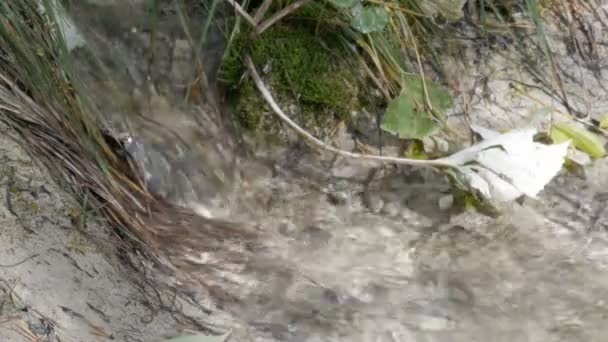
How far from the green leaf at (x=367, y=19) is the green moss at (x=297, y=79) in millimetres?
154

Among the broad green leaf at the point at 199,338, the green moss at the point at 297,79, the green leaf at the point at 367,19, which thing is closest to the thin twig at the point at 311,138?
the green moss at the point at 297,79

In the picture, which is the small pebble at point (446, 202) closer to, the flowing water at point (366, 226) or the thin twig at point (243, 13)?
the flowing water at point (366, 226)

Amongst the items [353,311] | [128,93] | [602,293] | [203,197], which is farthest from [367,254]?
[128,93]

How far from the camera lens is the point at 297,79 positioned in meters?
1.33

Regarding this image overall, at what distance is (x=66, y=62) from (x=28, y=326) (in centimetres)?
42

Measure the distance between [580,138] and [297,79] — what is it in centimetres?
58

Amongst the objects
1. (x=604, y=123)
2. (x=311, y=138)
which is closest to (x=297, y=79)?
(x=311, y=138)

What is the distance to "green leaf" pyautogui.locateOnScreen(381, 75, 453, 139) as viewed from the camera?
1.28 metres

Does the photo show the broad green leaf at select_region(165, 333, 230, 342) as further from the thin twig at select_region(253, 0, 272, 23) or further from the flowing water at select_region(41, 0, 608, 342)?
the thin twig at select_region(253, 0, 272, 23)

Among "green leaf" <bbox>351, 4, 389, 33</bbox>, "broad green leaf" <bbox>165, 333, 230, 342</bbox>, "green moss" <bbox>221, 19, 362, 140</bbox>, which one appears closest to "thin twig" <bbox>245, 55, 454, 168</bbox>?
"green moss" <bbox>221, 19, 362, 140</bbox>

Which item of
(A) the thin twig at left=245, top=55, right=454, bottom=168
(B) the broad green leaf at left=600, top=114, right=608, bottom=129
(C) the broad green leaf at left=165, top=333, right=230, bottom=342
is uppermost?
(B) the broad green leaf at left=600, top=114, right=608, bottom=129

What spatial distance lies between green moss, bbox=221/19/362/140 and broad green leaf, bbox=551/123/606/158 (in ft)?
1.34

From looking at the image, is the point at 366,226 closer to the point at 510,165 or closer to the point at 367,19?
the point at 510,165

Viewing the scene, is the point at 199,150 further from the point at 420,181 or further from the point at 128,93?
the point at 420,181
